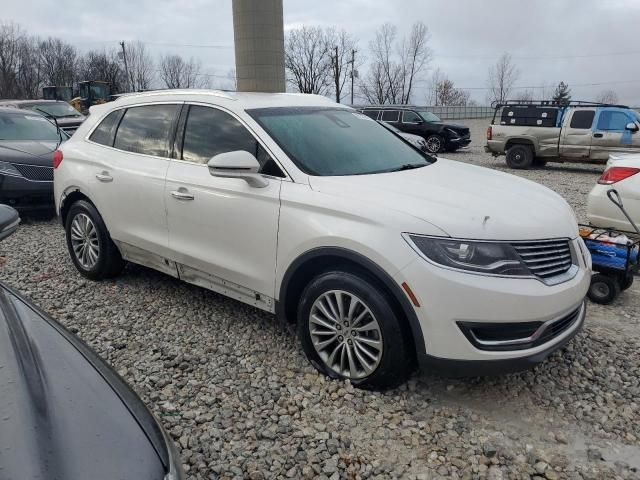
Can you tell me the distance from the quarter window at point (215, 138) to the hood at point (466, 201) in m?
0.46

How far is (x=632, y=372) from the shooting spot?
129 inches

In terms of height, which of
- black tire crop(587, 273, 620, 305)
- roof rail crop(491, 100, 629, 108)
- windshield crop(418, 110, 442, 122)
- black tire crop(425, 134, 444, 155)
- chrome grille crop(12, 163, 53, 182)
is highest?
roof rail crop(491, 100, 629, 108)

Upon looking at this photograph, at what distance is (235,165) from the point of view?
3049mm

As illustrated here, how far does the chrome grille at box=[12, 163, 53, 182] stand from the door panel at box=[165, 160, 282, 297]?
4.49 metres

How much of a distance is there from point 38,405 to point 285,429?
155 centimetres

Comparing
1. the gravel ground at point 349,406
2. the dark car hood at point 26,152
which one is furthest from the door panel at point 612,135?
the dark car hood at point 26,152

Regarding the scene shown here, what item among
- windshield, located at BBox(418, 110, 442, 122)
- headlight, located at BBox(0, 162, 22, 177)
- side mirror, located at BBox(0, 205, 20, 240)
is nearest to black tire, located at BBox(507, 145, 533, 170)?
windshield, located at BBox(418, 110, 442, 122)

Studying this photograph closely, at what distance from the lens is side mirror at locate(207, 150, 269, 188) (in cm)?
306

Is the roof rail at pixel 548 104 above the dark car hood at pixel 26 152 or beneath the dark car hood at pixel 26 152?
above

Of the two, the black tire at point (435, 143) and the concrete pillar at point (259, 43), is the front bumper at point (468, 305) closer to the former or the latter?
the concrete pillar at point (259, 43)

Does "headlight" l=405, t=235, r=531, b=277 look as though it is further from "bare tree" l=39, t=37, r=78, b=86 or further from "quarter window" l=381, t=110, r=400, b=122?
"bare tree" l=39, t=37, r=78, b=86

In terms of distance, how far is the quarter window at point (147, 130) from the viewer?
13.3 ft

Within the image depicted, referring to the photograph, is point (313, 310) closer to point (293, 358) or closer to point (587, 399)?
point (293, 358)

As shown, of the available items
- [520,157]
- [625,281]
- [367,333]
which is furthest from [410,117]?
[367,333]
